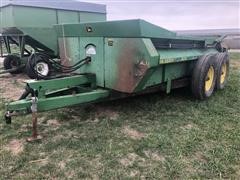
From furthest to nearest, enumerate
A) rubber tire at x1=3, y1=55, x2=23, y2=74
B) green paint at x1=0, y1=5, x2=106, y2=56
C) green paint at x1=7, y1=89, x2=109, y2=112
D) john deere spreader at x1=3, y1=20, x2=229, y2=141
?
rubber tire at x1=3, y1=55, x2=23, y2=74
green paint at x1=0, y1=5, x2=106, y2=56
john deere spreader at x1=3, y1=20, x2=229, y2=141
green paint at x1=7, y1=89, x2=109, y2=112

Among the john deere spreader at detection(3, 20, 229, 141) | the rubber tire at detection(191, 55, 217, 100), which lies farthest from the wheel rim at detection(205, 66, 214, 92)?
the rubber tire at detection(191, 55, 217, 100)

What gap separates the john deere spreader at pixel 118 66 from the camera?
327 centimetres

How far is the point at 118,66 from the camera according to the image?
3559mm

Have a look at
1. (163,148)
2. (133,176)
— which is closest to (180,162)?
(163,148)

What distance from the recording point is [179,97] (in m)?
4.86

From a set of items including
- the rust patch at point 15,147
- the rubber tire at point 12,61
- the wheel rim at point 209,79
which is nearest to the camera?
the rust patch at point 15,147

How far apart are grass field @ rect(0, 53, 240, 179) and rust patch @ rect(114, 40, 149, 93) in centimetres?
53

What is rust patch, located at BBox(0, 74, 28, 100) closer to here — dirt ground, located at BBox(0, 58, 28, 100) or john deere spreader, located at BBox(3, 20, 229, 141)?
dirt ground, located at BBox(0, 58, 28, 100)

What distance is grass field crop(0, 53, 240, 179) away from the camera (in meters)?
2.52

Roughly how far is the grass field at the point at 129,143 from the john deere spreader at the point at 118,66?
317 millimetres

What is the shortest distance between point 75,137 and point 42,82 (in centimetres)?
86

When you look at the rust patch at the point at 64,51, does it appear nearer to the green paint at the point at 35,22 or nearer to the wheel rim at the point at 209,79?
the wheel rim at the point at 209,79

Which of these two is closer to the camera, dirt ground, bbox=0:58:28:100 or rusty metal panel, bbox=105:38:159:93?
rusty metal panel, bbox=105:38:159:93

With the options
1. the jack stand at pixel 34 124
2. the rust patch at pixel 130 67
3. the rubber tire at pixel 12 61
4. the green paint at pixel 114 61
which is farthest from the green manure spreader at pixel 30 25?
the jack stand at pixel 34 124
